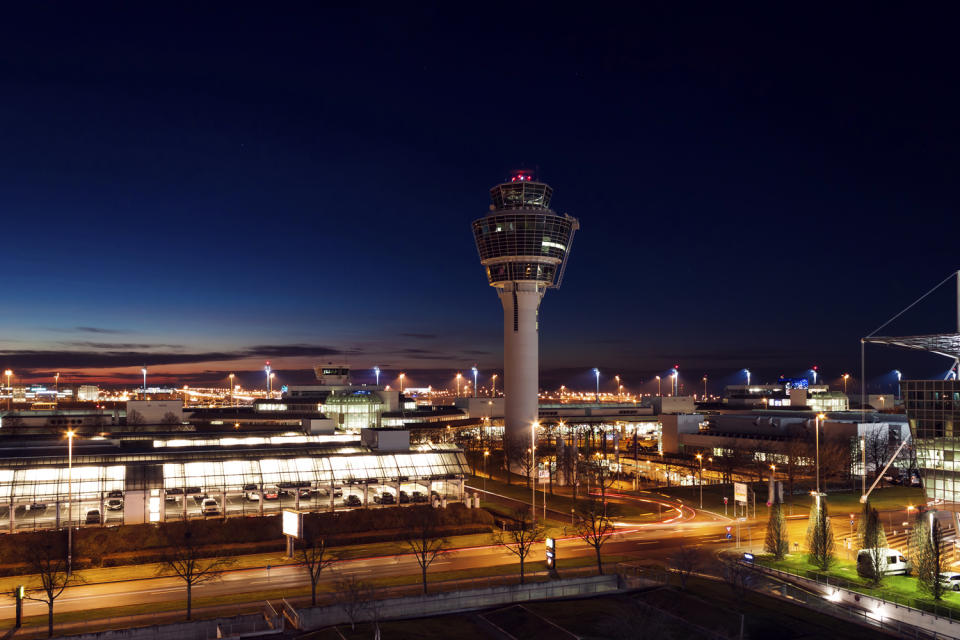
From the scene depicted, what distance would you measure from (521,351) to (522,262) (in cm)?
1732

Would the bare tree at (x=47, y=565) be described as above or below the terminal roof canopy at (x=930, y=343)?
below

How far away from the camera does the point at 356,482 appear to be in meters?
80.0

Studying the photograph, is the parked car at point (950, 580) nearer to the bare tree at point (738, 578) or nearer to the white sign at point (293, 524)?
the bare tree at point (738, 578)

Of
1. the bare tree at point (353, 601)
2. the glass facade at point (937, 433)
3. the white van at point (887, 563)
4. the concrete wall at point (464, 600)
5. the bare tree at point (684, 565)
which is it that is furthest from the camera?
the glass facade at point (937, 433)

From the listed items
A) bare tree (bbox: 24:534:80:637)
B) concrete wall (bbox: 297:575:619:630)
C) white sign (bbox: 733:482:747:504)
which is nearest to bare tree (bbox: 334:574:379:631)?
concrete wall (bbox: 297:575:619:630)

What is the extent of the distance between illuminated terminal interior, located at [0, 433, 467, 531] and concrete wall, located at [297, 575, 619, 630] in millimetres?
28827

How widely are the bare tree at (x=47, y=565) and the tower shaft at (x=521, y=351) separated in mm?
88949

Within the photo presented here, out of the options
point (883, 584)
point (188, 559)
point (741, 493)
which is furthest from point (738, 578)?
point (188, 559)

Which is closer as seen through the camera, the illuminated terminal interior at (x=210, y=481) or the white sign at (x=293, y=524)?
the white sign at (x=293, y=524)

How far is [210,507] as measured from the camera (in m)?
73.6

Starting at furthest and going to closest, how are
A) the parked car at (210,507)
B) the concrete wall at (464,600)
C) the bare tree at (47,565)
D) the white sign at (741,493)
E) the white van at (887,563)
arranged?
the white sign at (741,493)
the parked car at (210,507)
the white van at (887,563)
the bare tree at (47,565)
the concrete wall at (464,600)

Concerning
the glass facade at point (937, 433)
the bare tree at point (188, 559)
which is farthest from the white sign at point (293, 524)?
the glass facade at point (937, 433)

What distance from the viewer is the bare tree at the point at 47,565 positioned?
50.0 meters

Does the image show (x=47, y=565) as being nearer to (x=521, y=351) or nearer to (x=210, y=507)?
(x=210, y=507)
